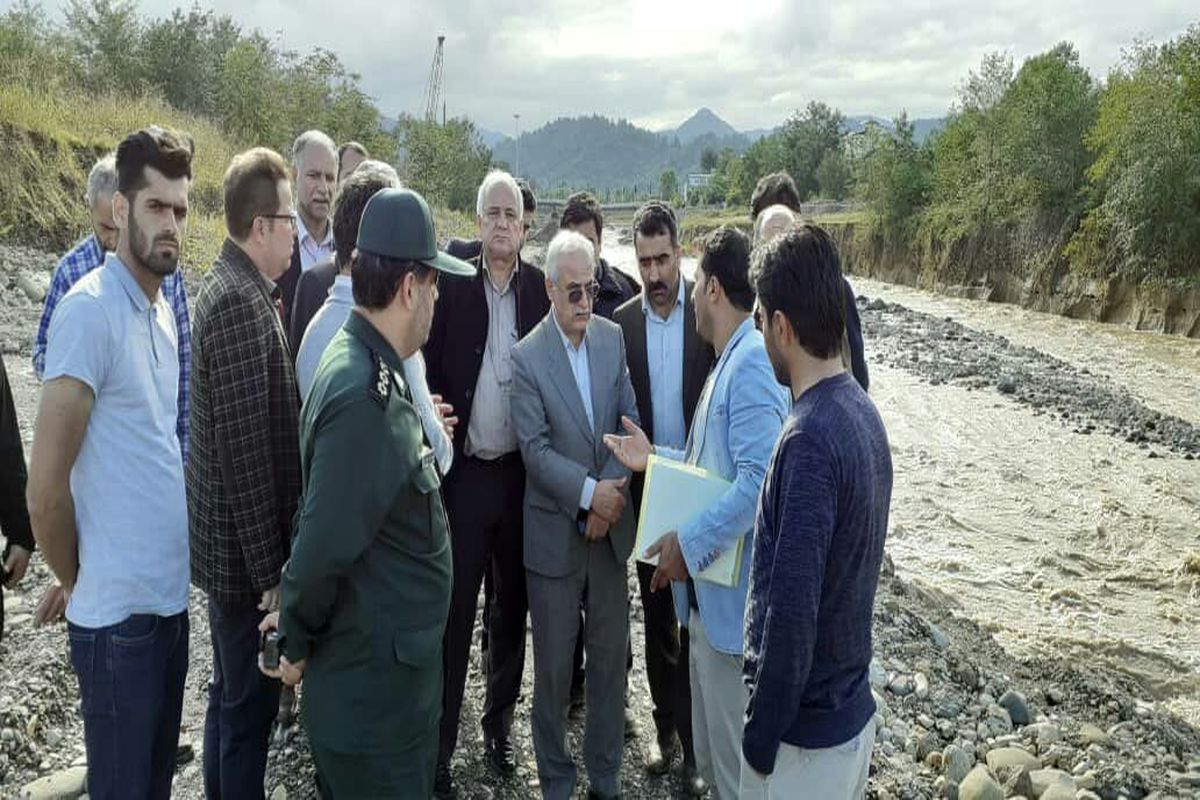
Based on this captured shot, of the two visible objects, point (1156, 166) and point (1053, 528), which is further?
point (1156, 166)

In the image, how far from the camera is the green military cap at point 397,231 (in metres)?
2.29

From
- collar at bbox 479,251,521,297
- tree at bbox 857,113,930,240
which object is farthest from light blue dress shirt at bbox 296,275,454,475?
tree at bbox 857,113,930,240

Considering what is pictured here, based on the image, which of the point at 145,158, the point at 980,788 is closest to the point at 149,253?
the point at 145,158

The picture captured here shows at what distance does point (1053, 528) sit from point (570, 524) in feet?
28.1

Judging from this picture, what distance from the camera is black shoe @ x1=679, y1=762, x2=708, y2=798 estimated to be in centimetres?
359

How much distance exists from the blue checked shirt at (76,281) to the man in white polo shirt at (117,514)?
626 mm

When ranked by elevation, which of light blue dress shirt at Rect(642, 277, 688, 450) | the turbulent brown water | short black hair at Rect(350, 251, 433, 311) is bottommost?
the turbulent brown water

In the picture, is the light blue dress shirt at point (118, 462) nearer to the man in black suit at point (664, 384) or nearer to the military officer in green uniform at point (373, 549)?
the military officer in green uniform at point (373, 549)

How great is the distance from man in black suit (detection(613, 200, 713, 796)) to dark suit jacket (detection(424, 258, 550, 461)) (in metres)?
0.62

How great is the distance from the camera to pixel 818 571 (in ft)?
6.47

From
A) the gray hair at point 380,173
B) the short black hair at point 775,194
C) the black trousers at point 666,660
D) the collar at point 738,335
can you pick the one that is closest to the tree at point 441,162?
the short black hair at point 775,194

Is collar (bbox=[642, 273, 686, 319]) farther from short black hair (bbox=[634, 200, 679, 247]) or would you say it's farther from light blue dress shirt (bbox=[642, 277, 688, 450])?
short black hair (bbox=[634, 200, 679, 247])

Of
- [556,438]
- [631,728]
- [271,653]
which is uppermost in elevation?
[556,438]

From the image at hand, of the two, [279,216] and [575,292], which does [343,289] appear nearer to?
[279,216]
